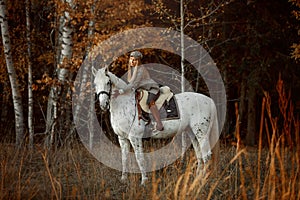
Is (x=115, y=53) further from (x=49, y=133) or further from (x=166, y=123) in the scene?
(x=166, y=123)

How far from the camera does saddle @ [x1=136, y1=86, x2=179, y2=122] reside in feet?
20.8

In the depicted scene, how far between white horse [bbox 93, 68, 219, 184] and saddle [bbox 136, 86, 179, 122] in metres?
0.09

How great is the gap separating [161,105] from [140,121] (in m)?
0.48

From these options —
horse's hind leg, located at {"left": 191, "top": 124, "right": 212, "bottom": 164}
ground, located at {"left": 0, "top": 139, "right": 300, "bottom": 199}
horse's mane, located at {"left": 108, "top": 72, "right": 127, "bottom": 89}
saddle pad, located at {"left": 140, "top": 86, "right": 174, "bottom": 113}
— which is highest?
horse's mane, located at {"left": 108, "top": 72, "right": 127, "bottom": 89}

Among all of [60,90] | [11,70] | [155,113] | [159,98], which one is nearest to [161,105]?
[159,98]

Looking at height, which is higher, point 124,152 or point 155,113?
point 155,113

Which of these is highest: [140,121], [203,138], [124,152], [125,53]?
[125,53]

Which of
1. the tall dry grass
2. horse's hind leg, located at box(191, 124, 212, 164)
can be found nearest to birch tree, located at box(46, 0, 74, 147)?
the tall dry grass

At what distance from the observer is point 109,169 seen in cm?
704

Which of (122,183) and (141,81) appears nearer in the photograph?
(122,183)

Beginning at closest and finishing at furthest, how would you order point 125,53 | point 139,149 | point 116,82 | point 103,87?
point 103,87, point 116,82, point 139,149, point 125,53

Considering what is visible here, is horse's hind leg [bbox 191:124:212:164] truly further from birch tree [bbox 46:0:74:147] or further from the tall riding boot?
birch tree [bbox 46:0:74:147]

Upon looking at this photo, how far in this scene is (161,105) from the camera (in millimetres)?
6523

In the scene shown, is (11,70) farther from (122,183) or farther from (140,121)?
(122,183)
